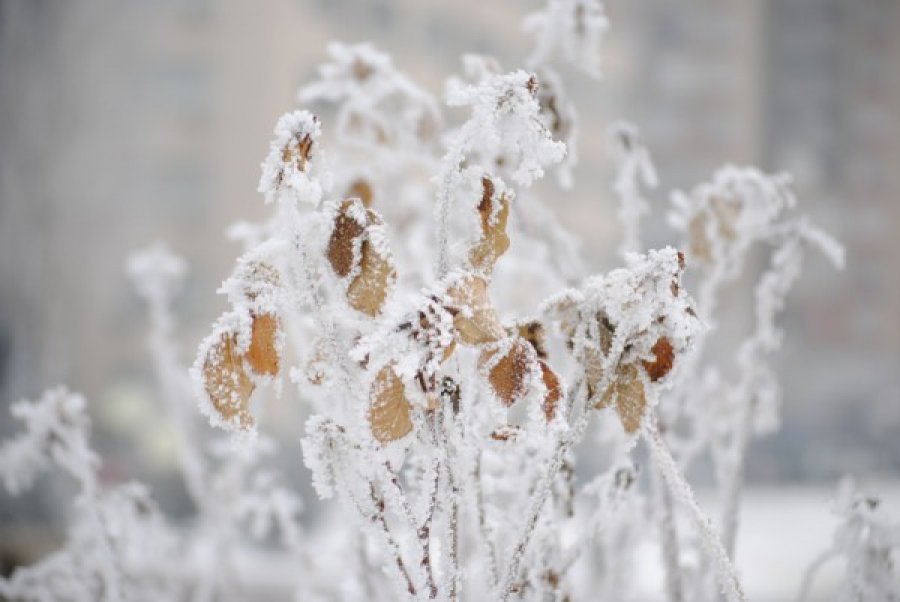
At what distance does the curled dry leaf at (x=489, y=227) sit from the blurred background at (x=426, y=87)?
95.9 inches

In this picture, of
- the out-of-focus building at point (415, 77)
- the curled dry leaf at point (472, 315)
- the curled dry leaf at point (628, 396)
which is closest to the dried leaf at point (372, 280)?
the curled dry leaf at point (472, 315)

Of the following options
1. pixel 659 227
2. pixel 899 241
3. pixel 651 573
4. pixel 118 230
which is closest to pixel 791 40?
pixel 899 241

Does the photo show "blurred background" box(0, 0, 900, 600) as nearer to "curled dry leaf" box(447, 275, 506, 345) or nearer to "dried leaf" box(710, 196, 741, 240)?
"dried leaf" box(710, 196, 741, 240)

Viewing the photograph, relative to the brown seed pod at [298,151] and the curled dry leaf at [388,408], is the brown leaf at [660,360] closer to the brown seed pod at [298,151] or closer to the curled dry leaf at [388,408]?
the curled dry leaf at [388,408]

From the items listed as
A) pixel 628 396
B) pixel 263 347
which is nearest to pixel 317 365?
pixel 263 347

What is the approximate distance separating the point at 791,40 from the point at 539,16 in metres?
46.6

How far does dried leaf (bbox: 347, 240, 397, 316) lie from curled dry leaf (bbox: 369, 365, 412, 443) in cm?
12

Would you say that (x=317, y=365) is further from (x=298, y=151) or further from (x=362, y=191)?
(x=362, y=191)

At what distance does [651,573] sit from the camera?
4.66m

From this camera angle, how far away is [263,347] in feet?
3.48

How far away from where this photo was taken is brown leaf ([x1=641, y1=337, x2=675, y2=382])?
1.07m

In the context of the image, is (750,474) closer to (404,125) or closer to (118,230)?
(118,230)

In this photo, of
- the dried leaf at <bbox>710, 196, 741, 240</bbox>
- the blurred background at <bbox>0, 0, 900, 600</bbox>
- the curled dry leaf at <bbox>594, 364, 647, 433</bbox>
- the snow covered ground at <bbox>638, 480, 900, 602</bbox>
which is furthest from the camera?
the blurred background at <bbox>0, 0, 900, 600</bbox>

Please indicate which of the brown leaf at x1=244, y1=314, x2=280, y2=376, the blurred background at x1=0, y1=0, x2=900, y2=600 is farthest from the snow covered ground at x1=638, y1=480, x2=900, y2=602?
the brown leaf at x1=244, y1=314, x2=280, y2=376
